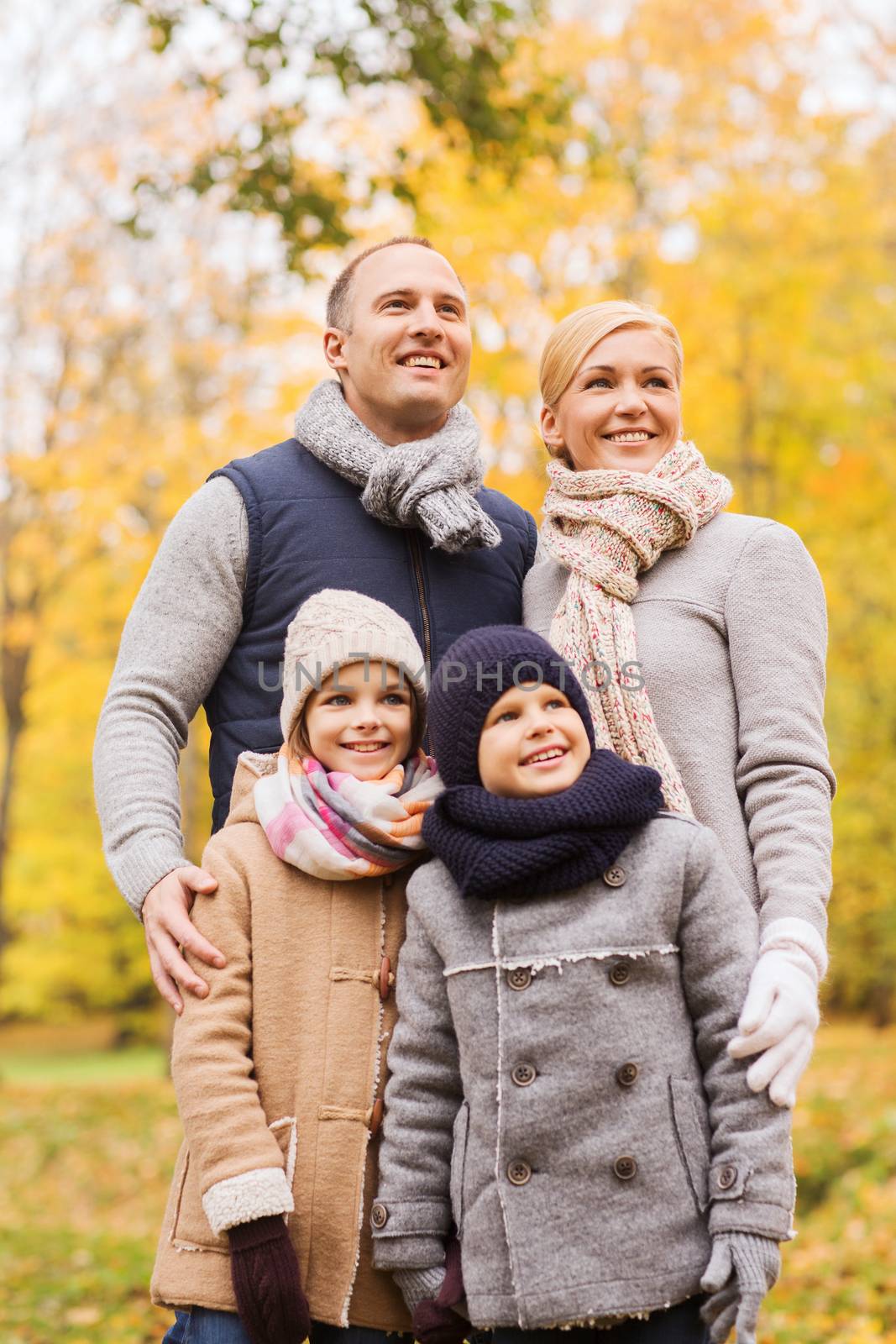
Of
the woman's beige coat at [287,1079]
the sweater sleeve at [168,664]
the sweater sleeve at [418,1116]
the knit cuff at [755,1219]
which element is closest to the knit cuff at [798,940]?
the knit cuff at [755,1219]

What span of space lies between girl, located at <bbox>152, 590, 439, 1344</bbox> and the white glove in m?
0.65

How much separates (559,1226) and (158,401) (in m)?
12.8

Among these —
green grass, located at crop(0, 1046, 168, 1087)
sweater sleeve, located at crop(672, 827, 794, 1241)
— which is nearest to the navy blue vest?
sweater sleeve, located at crop(672, 827, 794, 1241)

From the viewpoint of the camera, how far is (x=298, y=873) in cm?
239

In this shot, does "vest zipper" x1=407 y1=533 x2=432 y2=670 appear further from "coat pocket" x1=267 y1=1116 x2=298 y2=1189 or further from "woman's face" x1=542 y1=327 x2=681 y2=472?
"coat pocket" x1=267 y1=1116 x2=298 y2=1189

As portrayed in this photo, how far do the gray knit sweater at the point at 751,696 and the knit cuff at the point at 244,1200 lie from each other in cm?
97

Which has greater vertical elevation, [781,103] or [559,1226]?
[781,103]

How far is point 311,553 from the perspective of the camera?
9.01 feet

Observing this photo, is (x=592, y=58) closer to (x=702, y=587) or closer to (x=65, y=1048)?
(x=702, y=587)

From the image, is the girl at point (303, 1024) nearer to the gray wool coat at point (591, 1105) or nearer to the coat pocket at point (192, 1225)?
the coat pocket at point (192, 1225)

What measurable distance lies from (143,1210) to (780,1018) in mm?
8448

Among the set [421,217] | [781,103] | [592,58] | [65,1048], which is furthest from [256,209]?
[65,1048]

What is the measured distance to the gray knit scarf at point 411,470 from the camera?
8.80ft

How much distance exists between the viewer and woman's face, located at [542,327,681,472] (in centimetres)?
278
